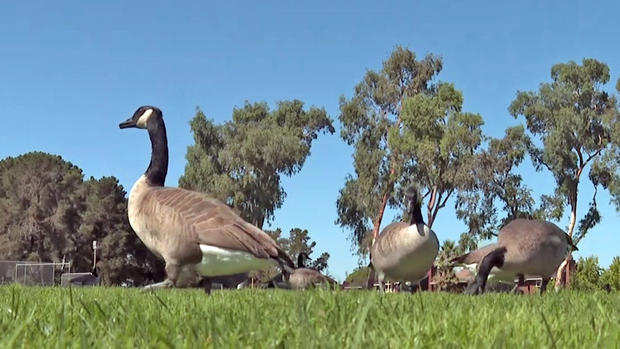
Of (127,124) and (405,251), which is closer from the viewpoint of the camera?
(127,124)

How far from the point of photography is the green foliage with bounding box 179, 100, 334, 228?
4466 centimetres

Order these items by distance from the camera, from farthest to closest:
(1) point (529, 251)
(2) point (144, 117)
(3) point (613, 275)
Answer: (3) point (613, 275), (1) point (529, 251), (2) point (144, 117)

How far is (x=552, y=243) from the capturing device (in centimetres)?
1114

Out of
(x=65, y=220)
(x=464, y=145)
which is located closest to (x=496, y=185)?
(x=464, y=145)

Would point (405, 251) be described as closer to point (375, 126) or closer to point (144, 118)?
point (144, 118)

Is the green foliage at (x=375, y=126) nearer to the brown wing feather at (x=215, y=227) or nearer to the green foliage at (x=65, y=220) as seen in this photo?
the green foliage at (x=65, y=220)

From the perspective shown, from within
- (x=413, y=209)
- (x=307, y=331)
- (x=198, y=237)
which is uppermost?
(x=413, y=209)

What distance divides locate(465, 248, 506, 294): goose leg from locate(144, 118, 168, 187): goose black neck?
15.7 ft

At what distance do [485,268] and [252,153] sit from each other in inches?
1364

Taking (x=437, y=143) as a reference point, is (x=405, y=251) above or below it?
below

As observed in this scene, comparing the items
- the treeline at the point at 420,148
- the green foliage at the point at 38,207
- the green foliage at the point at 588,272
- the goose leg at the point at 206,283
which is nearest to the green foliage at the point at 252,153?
the treeline at the point at 420,148

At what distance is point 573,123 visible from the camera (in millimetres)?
42469

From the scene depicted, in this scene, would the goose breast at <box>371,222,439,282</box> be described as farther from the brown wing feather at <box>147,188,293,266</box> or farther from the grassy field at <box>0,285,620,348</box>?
the grassy field at <box>0,285,620,348</box>

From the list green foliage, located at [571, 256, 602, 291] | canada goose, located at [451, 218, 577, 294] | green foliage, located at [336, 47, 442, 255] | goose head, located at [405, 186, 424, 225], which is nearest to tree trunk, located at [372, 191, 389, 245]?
green foliage, located at [336, 47, 442, 255]
